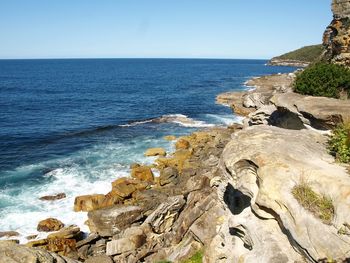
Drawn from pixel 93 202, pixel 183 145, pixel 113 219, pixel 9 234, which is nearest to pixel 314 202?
pixel 113 219

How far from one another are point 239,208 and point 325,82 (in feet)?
42.2

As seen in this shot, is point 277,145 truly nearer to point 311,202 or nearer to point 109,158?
point 311,202

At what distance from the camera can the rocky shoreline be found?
10991 millimetres

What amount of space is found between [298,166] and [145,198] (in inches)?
752

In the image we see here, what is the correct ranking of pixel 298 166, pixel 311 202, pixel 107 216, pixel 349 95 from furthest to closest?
pixel 107 216, pixel 349 95, pixel 298 166, pixel 311 202

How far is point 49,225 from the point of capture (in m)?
26.8

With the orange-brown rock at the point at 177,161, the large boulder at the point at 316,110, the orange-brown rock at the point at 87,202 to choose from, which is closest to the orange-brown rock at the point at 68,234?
the orange-brown rock at the point at 87,202

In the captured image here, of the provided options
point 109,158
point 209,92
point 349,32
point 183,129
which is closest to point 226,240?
point 349,32

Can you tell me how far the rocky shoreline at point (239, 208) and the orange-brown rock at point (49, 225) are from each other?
74mm

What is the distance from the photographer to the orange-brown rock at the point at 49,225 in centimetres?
2670

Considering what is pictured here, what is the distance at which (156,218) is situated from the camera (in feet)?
77.9

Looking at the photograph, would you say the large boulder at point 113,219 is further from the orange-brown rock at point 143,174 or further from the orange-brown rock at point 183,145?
the orange-brown rock at point 183,145

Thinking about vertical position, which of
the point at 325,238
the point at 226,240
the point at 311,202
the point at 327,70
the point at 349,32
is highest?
the point at 349,32

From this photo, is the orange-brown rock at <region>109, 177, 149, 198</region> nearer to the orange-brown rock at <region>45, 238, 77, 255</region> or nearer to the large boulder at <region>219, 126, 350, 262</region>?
the orange-brown rock at <region>45, 238, 77, 255</region>
